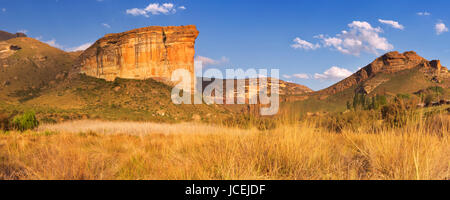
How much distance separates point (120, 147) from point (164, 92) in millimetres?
57887

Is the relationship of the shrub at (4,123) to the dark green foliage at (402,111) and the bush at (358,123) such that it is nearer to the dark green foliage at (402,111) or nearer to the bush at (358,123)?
the bush at (358,123)

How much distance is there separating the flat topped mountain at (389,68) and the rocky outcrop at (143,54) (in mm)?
58803

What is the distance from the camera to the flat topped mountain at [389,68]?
81.6 meters

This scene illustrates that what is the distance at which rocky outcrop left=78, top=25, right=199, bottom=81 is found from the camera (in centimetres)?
7119

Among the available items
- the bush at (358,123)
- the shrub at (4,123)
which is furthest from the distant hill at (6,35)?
the bush at (358,123)

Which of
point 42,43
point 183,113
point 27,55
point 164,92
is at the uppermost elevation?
point 42,43

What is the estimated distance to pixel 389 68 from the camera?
94.9m

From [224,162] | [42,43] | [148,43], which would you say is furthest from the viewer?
[42,43]

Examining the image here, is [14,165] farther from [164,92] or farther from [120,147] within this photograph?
[164,92]

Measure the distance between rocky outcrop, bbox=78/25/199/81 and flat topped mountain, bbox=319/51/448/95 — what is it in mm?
58803

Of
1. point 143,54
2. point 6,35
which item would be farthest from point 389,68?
point 6,35

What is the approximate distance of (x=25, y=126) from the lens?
1855 centimetres
